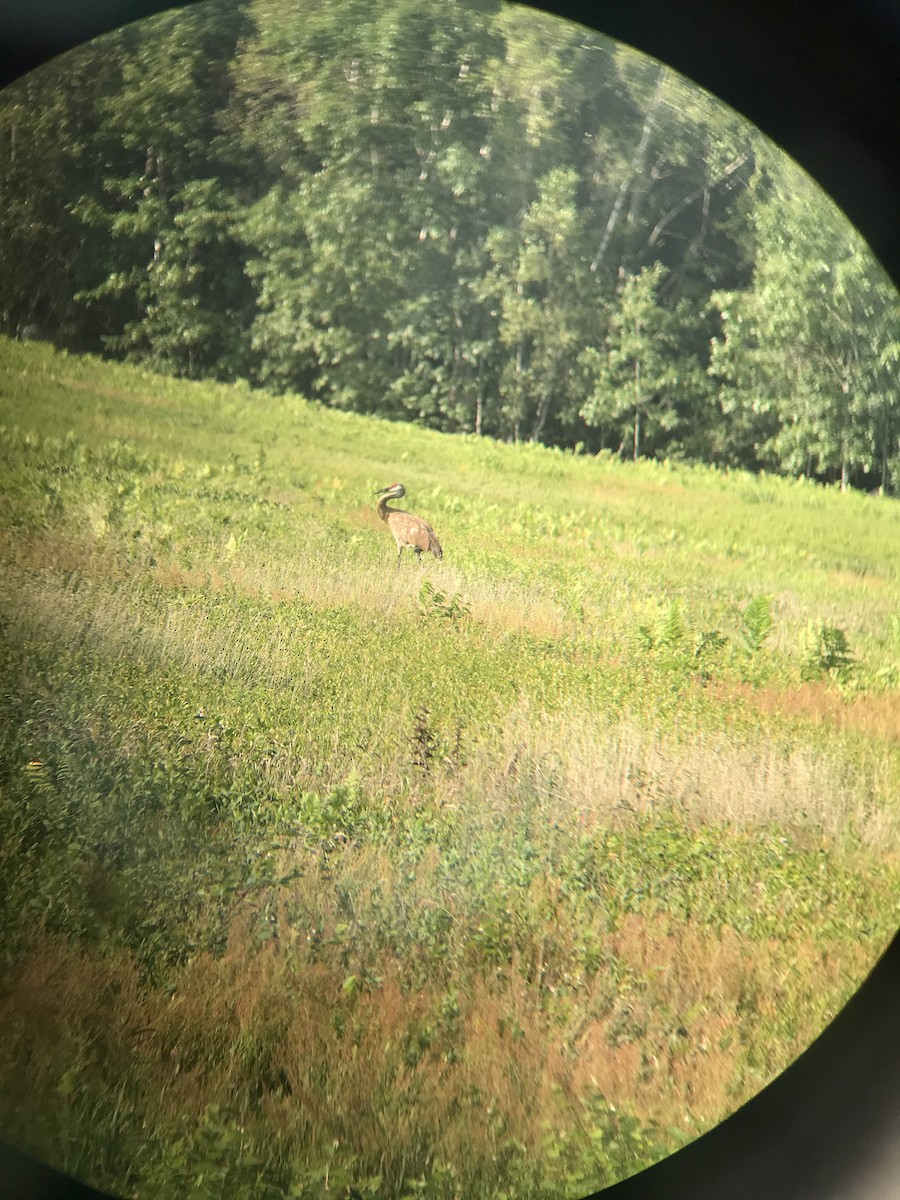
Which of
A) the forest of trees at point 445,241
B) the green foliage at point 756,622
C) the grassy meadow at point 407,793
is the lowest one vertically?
the grassy meadow at point 407,793

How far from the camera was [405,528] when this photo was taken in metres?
3.56

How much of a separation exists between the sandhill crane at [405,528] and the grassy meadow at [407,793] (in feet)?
0.15

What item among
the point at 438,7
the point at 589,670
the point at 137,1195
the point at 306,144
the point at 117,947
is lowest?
the point at 137,1195

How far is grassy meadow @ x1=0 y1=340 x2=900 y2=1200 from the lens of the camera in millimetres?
2680

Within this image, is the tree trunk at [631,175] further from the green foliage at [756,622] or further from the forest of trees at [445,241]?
the green foliage at [756,622]

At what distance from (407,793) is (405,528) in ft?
3.01

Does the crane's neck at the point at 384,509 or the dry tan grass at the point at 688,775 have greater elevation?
the crane's neck at the point at 384,509

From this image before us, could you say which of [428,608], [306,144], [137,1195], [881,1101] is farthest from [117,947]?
[306,144]

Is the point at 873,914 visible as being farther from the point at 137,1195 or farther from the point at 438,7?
the point at 438,7

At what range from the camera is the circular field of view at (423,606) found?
2729mm

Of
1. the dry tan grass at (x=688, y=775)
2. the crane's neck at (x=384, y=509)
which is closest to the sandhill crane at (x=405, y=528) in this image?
the crane's neck at (x=384, y=509)

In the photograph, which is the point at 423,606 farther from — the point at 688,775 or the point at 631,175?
the point at 631,175

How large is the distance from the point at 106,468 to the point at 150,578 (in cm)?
41

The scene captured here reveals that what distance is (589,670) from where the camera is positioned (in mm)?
3523
